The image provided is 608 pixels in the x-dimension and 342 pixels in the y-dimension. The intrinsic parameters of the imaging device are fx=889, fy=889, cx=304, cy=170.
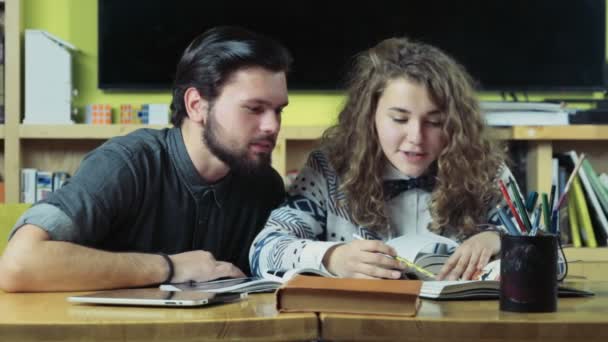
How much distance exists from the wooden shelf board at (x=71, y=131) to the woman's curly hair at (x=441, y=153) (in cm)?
124

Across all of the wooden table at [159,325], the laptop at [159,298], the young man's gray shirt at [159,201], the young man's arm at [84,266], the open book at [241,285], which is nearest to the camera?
the wooden table at [159,325]

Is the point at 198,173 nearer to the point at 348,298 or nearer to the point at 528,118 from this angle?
the point at 348,298

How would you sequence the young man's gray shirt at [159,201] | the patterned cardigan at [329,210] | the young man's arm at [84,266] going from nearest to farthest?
the young man's arm at [84,266], the young man's gray shirt at [159,201], the patterned cardigan at [329,210]

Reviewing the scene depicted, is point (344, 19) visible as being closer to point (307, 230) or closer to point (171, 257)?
point (307, 230)

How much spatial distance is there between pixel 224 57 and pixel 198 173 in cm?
23

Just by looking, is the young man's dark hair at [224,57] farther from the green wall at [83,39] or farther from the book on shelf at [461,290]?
the green wall at [83,39]

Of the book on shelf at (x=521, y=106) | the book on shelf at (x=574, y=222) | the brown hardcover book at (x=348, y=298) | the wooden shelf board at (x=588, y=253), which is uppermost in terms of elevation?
the book on shelf at (x=521, y=106)

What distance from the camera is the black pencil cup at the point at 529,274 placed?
105cm

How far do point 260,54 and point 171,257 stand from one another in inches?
19.3

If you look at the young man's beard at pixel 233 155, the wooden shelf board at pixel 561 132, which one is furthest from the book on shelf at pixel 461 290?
the wooden shelf board at pixel 561 132

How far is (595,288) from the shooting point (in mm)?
1296

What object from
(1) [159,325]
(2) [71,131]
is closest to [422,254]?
(1) [159,325]

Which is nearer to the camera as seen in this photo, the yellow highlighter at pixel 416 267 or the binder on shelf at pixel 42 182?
the yellow highlighter at pixel 416 267

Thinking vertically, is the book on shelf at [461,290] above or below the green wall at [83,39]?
below
